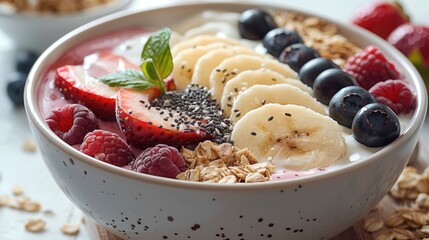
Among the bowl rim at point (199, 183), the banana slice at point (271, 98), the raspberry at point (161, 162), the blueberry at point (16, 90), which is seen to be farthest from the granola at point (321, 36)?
the blueberry at point (16, 90)

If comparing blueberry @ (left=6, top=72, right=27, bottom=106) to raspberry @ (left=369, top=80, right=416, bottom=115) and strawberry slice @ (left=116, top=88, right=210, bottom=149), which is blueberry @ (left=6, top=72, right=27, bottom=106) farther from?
raspberry @ (left=369, top=80, right=416, bottom=115)

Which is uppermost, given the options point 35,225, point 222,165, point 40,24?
point 222,165

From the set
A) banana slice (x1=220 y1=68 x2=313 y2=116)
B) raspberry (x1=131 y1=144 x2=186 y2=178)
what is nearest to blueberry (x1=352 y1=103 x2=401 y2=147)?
banana slice (x1=220 y1=68 x2=313 y2=116)

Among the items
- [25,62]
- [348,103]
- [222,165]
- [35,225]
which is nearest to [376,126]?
[348,103]

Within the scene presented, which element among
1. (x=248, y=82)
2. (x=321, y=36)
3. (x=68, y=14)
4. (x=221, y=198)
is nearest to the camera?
(x=221, y=198)

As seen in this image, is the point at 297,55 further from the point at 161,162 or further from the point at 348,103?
the point at 161,162

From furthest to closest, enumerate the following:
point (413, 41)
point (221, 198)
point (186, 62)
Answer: point (413, 41) → point (186, 62) → point (221, 198)

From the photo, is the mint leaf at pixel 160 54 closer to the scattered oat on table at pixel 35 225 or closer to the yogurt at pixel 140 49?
the yogurt at pixel 140 49
